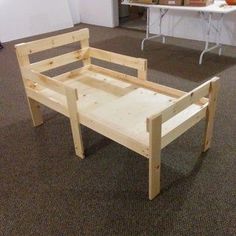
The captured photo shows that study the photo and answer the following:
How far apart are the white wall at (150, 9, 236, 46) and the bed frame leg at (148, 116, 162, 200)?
3.31 meters

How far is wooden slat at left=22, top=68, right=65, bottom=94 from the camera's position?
170 cm

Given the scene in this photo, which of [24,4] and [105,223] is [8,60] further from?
[105,223]

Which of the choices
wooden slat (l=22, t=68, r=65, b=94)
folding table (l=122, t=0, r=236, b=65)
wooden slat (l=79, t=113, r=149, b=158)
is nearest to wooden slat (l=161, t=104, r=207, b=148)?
wooden slat (l=79, t=113, r=149, b=158)

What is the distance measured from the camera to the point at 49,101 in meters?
1.90

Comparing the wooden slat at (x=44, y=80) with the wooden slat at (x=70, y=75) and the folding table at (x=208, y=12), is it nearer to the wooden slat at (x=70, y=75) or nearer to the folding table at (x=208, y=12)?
the wooden slat at (x=70, y=75)

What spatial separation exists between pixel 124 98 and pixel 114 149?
0.39 metres

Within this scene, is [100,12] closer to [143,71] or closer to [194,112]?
[143,71]

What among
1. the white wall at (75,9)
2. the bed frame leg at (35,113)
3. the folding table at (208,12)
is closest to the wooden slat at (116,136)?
the bed frame leg at (35,113)

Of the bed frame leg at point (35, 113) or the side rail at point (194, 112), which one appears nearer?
the side rail at point (194, 112)

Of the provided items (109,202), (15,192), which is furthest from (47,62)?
(109,202)

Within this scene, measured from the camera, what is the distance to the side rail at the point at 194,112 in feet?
4.40

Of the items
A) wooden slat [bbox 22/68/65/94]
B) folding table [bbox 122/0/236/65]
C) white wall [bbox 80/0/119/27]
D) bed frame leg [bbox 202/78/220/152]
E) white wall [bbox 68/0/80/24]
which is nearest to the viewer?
bed frame leg [bbox 202/78/220/152]

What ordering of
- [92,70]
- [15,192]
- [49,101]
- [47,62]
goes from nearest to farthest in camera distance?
[15,192] → [49,101] → [47,62] → [92,70]

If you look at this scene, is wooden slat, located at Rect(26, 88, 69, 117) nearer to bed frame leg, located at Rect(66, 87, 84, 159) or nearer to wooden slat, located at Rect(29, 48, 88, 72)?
bed frame leg, located at Rect(66, 87, 84, 159)
